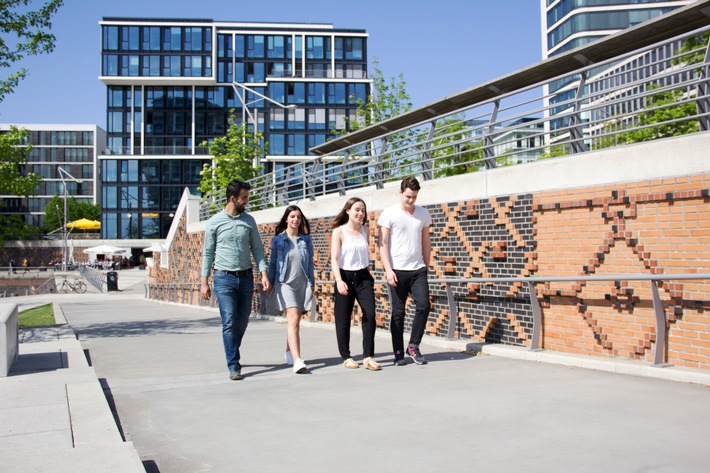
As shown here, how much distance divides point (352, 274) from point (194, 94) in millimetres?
76971

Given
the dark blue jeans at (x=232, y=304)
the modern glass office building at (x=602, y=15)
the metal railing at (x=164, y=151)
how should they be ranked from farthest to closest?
the metal railing at (x=164, y=151) → the modern glass office building at (x=602, y=15) → the dark blue jeans at (x=232, y=304)

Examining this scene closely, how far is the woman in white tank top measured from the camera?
7.15 meters

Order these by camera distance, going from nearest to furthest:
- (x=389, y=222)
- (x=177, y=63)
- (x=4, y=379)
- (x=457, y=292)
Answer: (x=4, y=379) → (x=389, y=222) → (x=457, y=292) → (x=177, y=63)

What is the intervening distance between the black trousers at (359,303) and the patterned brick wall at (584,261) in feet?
6.02

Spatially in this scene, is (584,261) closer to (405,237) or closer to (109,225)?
(405,237)

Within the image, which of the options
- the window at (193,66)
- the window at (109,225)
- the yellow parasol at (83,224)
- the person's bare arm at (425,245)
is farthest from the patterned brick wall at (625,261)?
the window at (109,225)

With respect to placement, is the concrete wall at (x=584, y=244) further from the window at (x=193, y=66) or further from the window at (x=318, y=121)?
the window at (x=193, y=66)

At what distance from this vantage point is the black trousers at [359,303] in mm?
7191

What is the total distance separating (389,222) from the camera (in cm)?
720

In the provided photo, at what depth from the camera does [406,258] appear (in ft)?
23.5

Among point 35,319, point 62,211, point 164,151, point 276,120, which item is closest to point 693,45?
point 35,319

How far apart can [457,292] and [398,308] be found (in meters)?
1.96

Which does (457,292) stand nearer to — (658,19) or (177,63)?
(658,19)

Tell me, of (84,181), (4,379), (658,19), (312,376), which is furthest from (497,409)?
(84,181)
